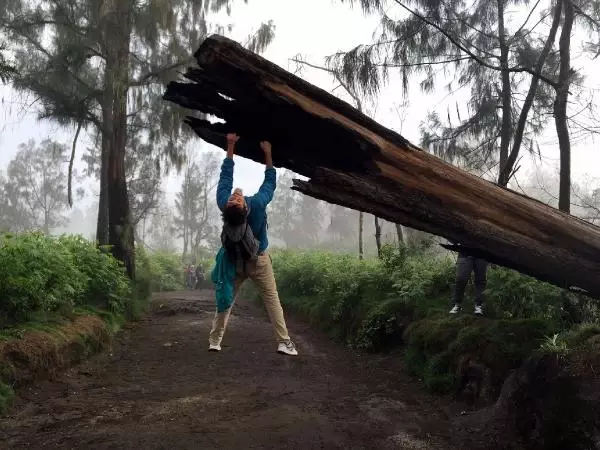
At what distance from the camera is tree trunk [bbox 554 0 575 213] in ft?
26.3

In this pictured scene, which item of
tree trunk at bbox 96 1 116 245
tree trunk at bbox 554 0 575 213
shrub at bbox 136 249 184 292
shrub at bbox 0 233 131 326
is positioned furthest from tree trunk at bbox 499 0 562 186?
shrub at bbox 136 249 184 292

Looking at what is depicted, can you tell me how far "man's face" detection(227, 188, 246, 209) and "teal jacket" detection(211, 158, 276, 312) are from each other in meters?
0.15

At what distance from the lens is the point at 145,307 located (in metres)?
12.9

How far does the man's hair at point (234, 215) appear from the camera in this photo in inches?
209

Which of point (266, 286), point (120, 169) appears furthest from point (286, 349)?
point (120, 169)

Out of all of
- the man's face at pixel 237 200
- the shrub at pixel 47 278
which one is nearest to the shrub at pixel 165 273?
the shrub at pixel 47 278

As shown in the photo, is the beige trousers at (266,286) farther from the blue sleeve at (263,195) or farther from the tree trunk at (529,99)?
the tree trunk at (529,99)

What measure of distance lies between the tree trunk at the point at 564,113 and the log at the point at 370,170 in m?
4.09

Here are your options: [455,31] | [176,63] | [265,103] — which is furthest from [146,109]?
[265,103]

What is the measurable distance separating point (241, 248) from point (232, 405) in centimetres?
169

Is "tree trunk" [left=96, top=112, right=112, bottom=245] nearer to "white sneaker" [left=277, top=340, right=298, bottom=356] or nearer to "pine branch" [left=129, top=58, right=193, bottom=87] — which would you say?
"pine branch" [left=129, top=58, right=193, bottom=87]

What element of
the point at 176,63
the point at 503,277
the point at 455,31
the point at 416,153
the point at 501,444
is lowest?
the point at 501,444

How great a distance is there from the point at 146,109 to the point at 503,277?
13664 millimetres

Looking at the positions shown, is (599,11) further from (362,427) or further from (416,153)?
(362,427)
